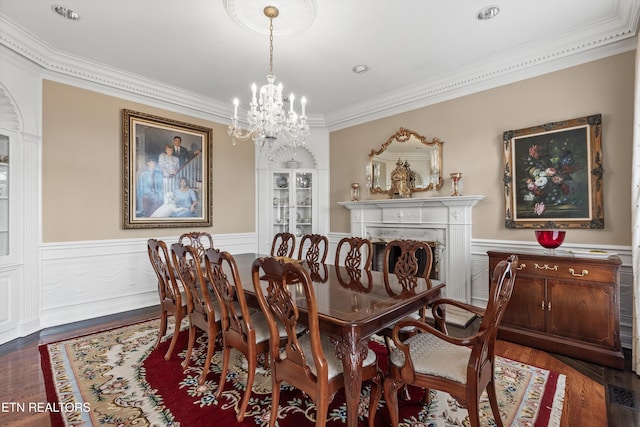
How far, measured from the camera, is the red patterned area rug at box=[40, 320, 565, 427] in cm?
183

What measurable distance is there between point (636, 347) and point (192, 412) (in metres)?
3.24

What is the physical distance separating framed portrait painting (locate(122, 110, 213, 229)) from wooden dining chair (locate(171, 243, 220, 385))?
2075 millimetres

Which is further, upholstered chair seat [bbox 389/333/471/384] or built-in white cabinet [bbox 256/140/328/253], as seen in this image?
built-in white cabinet [bbox 256/140/328/253]

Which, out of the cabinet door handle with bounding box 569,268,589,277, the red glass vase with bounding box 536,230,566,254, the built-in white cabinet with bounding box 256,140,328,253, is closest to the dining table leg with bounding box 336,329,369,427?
the cabinet door handle with bounding box 569,268,589,277

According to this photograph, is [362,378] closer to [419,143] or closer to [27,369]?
[27,369]

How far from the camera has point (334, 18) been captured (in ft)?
8.90

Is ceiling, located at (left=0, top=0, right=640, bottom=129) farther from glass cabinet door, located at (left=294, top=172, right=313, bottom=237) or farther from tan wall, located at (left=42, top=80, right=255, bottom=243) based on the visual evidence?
glass cabinet door, located at (left=294, top=172, right=313, bottom=237)

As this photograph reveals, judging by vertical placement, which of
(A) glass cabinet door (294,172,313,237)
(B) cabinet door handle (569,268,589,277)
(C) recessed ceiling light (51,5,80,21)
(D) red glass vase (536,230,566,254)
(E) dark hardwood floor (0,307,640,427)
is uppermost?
(C) recessed ceiling light (51,5,80,21)

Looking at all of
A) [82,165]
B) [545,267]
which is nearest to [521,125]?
[545,267]

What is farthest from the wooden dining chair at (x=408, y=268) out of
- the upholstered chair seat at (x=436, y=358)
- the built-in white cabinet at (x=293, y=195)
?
the built-in white cabinet at (x=293, y=195)

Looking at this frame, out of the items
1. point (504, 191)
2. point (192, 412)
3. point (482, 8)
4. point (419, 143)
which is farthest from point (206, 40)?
point (504, 191)

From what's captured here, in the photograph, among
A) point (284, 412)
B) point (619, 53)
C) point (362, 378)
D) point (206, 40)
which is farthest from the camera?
point (206, 40)

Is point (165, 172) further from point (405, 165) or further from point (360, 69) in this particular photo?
point (405, 165)

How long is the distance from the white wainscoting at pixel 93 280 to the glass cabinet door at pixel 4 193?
0.31 metres
